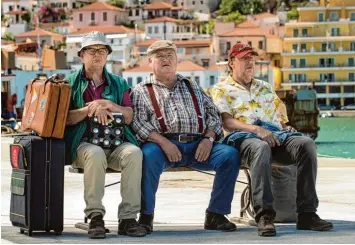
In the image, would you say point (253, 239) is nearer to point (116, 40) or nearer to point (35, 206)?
point (35, 206)

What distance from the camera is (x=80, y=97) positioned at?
6340 millimetres

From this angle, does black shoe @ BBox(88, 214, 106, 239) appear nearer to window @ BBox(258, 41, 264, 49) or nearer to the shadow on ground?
the shadow on ground

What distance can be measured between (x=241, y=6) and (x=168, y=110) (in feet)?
482

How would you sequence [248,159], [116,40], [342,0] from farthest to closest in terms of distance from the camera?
[116,40] < [342,0] < [248,159]

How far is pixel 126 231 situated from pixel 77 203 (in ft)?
7.44

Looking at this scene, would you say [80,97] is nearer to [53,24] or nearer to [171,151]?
[171,151]

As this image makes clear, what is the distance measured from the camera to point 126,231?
6.14 metres

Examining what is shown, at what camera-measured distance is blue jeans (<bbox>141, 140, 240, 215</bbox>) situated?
Result: 248 inches

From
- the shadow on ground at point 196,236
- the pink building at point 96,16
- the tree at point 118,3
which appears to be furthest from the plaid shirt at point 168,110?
the tree at point 118,3

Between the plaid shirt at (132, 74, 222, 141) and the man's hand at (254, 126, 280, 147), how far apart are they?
19 centimetres

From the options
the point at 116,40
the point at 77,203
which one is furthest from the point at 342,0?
the point at 77,203

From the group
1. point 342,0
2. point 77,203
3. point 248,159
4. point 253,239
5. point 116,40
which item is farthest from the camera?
point 116,40

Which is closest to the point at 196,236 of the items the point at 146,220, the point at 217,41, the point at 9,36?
the point at 146,220

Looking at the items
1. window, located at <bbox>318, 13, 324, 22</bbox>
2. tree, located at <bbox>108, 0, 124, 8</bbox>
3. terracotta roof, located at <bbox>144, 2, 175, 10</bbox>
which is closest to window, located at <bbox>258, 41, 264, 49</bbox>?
window, located at <bbox>318, 13, 324, 22</bbox>
